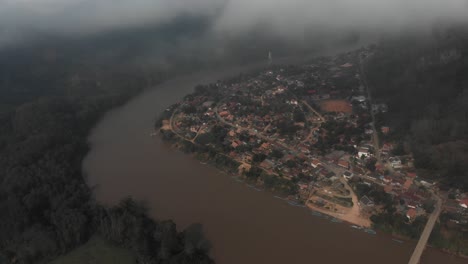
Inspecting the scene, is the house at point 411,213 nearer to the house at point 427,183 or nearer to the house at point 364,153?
the house at point 427,183

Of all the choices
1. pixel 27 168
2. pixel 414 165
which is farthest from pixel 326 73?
pixel 27 168

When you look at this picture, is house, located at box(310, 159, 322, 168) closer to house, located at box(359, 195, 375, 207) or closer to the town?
the town

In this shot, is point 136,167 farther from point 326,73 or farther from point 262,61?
point 262,61

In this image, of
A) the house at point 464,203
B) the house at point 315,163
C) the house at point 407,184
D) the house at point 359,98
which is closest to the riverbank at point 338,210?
the house at point 407,184

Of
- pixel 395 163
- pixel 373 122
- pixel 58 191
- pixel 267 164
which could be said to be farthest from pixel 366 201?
pixel 58 191

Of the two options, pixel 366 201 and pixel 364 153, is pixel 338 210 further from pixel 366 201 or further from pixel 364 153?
pixel 364 153
